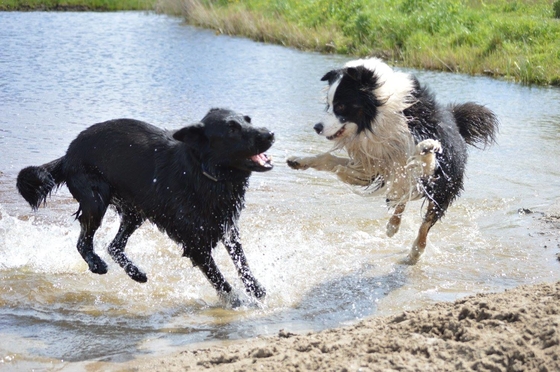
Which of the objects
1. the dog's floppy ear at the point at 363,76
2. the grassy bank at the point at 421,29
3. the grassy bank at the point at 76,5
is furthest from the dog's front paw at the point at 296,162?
the grassy bank at the point at 76,5

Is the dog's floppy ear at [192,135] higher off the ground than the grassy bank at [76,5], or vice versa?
the dog's floppy ear at [192,135]

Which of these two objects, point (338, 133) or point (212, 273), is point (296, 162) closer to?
point (338, 133)

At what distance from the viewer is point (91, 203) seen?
228 inches

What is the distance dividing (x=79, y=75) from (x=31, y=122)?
14.4 feet

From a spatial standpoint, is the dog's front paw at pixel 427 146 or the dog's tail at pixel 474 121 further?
the dog's tail at pixel 474 121

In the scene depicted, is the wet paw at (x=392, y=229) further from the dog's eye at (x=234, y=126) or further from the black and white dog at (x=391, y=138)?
the dog's eye at (x=234, y=126)

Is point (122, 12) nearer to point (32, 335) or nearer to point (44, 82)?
point (44, 82)

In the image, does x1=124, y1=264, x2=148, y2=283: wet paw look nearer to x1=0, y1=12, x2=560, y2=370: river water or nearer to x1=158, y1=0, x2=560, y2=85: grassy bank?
x1=0, y1=12, x2=560, y2=370: river water

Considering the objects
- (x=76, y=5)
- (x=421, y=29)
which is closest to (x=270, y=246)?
(x=421, y=29)

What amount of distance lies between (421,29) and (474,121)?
491 inches

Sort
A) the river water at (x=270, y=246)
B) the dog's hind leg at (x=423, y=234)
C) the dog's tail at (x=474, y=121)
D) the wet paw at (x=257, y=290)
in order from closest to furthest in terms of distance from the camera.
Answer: the river water at (x=270, y=246)
the wet paw at (x=257, y=290)
the dog's hind leg at (x=423, y=234)
the dog's tail at (x=474, y=121)

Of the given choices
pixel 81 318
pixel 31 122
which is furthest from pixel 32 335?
pixel 31 122

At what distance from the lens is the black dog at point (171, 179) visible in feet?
17.1

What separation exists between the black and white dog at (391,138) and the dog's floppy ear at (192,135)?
111 cm
